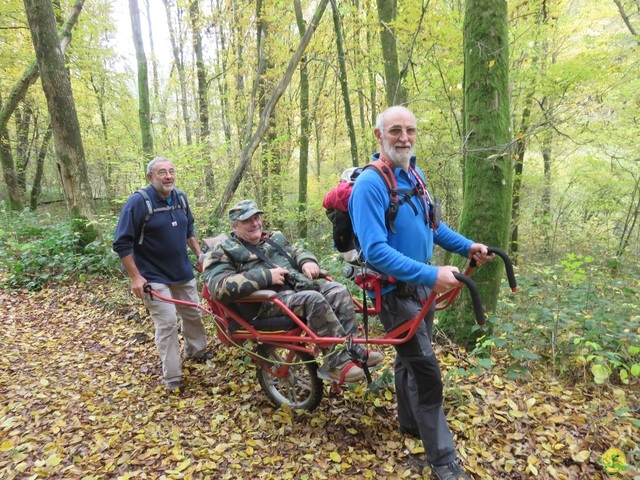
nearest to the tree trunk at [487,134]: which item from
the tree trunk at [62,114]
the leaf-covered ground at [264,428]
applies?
the leaf-covered ground at [264,428]

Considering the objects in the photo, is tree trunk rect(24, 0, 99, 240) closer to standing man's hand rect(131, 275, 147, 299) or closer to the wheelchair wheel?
standing man's hand rect(131, 275, 147, 299)

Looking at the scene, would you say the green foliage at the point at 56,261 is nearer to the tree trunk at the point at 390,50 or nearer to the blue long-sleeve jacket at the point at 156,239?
the blue long-sleeve jacket at the point at 156,239

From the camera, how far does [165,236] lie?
4203 mm

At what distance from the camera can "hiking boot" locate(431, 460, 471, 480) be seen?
2.51 metres

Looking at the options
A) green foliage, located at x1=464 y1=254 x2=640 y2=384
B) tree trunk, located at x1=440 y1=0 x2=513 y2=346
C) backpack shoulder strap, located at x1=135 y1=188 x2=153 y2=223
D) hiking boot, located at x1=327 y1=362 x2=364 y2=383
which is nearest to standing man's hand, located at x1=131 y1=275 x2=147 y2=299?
backpack shoulder strap, located at x1=135 y1=188 x2=153 y2=223

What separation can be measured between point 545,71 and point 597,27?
12.4 ft

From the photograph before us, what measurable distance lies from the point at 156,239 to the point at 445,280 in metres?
3.32

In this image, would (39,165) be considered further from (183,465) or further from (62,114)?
(183,465)

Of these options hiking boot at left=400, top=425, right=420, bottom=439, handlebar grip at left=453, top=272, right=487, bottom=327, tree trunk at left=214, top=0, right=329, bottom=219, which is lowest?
hiking boot at left=400, top=425, right=420, bottom=439

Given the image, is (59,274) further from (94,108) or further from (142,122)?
(94,108)

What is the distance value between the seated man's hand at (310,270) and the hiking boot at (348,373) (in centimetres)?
95

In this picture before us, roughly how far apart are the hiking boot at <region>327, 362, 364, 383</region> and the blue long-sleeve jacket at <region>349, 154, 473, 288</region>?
988mm

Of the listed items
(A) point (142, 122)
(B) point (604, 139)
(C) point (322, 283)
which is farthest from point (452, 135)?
(A) point (142, 122)

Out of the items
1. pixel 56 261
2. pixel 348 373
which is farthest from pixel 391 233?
pixel 56 261
